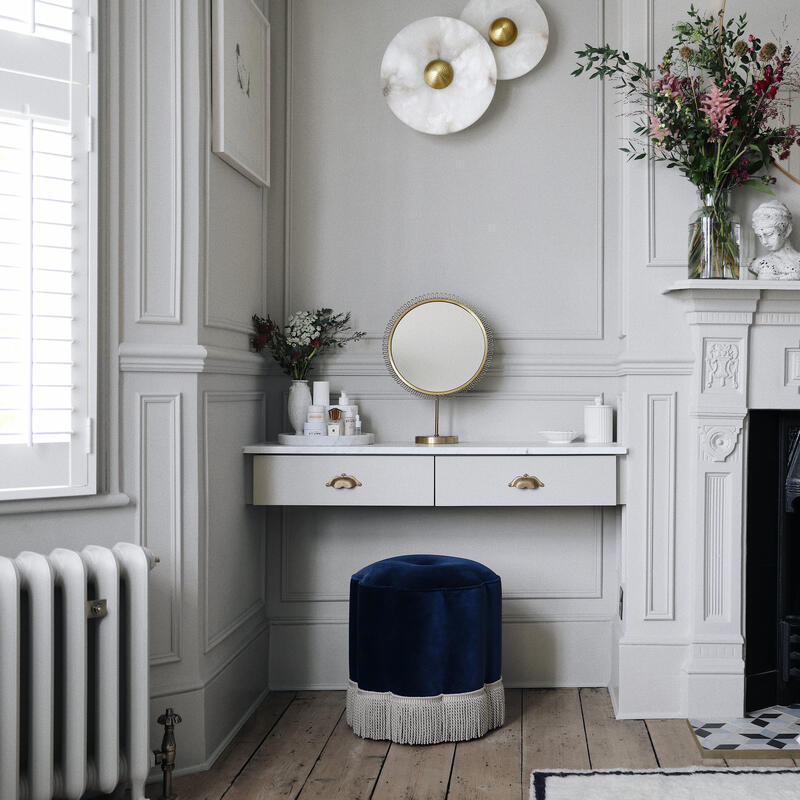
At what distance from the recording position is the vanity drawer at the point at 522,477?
2713 mm

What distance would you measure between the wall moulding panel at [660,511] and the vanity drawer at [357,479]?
0.74 metres

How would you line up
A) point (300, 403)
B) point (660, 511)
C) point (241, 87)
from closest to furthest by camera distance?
point (241, 87) < point (660, 511) < point (300, 403)

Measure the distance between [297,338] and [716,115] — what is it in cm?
152

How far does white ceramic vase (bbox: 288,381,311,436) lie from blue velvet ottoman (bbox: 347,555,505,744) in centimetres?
61

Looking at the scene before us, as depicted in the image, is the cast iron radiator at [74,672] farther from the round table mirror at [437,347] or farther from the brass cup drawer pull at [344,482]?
the round table mirror at [437,347]

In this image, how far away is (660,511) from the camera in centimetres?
275

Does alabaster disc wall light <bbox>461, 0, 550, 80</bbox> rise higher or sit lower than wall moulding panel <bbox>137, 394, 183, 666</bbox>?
higher

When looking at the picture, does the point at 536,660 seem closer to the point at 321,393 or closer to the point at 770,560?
the point at 770,560

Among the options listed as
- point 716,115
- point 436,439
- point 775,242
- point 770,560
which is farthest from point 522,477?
point 716,115

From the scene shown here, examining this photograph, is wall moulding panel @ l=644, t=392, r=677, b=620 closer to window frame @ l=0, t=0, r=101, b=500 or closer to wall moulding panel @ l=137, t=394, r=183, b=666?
wall moulding panel @ l=137, t=394, r=183, b=666

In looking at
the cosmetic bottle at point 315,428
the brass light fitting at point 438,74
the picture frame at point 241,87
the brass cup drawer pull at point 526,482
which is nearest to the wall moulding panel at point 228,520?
the cosmetic bottle at point 315,428

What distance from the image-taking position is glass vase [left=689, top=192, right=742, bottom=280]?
8.59ft

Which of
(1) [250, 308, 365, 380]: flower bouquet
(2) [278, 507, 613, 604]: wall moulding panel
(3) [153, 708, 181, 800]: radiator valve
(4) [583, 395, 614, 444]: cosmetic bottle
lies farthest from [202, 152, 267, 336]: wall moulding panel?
(4) [583, 395, 614, 444]: cosmetic bottle

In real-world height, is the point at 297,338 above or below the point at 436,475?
above
